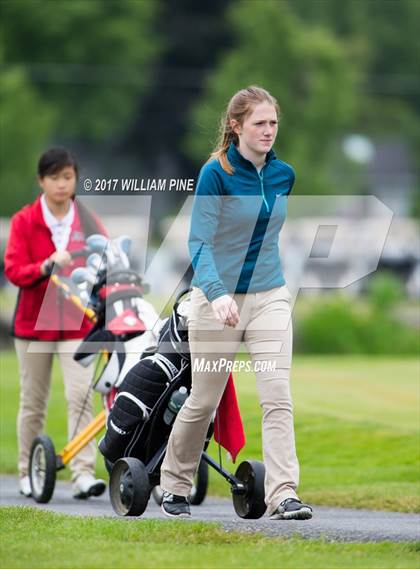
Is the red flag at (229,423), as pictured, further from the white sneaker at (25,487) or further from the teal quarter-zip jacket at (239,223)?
the white sneaker at (25,487)

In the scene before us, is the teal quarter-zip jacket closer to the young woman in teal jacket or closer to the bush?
the young woman in teal jacket

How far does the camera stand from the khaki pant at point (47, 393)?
1185cm

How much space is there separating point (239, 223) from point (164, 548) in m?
1.86

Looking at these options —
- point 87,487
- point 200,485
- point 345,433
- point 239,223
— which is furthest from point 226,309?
point 345,433

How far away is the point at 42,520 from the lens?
8727 millimetres

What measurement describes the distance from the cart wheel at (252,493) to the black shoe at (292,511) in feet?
2.09

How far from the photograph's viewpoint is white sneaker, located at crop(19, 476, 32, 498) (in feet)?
38.9

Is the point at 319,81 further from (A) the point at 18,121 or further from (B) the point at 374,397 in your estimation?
(B) the point at 374,397

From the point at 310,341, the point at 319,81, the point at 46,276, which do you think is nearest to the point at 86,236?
the point at 46,276

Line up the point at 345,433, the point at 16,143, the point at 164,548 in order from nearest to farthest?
1. the point at 164,548
2. the point at 345,433
3. the point at 16,143

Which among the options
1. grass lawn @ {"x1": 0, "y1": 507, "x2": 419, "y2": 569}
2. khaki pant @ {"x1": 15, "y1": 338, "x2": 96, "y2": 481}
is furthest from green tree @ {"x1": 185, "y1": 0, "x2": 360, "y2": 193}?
grass lawn @ {"x1": 0, "y1": 507, "x2": 419, "y2": 569}

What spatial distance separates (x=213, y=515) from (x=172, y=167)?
74.3m

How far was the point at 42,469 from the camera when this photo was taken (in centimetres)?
1138

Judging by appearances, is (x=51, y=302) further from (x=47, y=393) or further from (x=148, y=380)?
(x=148, y=380)
